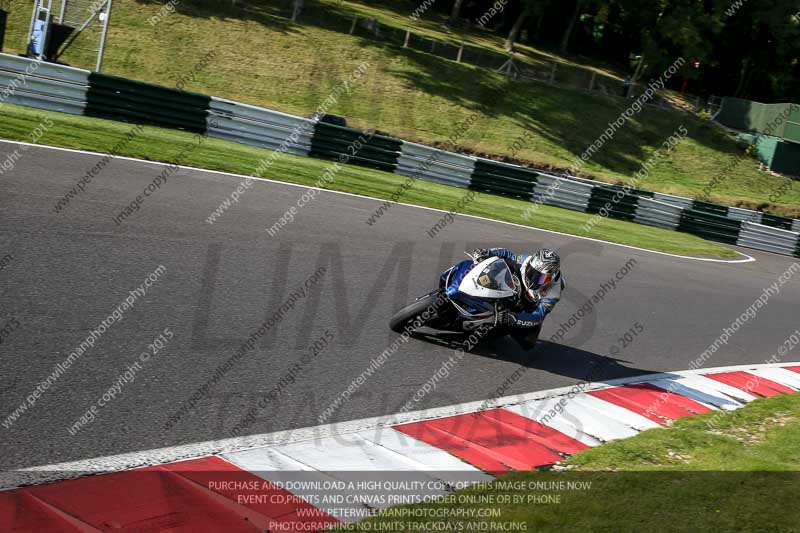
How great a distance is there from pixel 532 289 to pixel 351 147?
13.3m

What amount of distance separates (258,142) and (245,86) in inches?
469

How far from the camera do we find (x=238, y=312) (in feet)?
26.3

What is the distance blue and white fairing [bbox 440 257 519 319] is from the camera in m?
8.29

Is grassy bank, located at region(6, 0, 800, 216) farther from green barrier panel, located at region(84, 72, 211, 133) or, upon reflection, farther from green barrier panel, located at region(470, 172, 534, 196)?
green barrier panel, located at region(84, 72, 211, 133)

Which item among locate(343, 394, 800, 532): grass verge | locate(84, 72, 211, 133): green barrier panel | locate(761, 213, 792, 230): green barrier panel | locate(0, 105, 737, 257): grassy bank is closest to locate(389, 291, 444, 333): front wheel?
locate(343, 394, 800, 532): grass verge

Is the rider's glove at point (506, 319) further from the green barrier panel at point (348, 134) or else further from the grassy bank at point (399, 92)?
the grassy bank at point (399, 92)

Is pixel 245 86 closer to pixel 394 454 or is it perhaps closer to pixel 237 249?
pixel 237 249

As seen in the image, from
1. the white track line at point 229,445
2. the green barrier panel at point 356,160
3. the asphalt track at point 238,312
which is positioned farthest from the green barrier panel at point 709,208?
the white track line at point 229,445

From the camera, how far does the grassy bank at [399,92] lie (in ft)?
102

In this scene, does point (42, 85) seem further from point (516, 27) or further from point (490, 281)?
point (516, 27)

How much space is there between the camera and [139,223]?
10312 millimetres

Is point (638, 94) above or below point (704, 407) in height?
above

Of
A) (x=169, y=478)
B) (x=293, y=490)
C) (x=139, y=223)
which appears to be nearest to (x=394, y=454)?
(x=293, y=490)

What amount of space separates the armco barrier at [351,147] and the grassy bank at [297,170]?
0.49 metres
